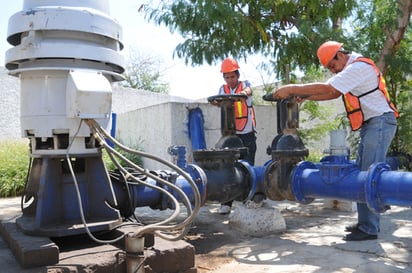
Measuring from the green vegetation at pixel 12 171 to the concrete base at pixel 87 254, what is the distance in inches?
196

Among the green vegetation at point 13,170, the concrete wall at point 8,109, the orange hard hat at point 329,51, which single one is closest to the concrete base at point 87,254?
the orange hard hat at point 329,51

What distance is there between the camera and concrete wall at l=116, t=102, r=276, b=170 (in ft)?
21.1

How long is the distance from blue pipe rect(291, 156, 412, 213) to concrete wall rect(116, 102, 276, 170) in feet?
10.8

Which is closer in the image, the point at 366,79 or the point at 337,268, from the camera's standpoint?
the point at 337,268

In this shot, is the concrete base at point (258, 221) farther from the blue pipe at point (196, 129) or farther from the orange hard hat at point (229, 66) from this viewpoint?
the blue pipe at point (196, 129)

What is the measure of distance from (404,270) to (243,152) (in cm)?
146

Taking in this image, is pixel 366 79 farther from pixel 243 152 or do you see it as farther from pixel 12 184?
pixel 12 184

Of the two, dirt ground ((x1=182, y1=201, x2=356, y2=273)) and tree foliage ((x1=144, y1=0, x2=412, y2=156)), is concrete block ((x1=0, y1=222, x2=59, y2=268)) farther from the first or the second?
tree foliage ((x1=144, y1=0, x2=412, y2=156))

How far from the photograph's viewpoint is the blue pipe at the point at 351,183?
8.43ft

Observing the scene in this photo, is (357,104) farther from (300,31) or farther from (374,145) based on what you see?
(300,31)

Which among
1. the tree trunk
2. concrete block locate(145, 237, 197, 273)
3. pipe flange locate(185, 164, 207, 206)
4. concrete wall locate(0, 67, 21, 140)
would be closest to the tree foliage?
the tree trunk

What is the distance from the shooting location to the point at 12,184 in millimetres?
6898

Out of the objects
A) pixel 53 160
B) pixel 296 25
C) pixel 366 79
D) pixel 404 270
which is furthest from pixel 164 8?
pixel 404 270

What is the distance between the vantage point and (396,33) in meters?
5.14
